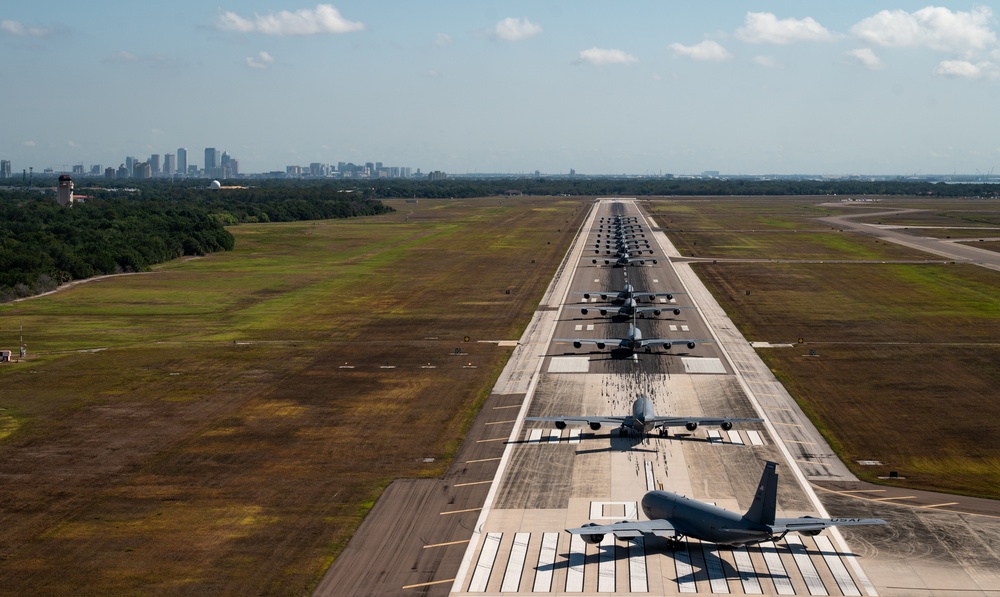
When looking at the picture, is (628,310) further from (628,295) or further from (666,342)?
(666,342)

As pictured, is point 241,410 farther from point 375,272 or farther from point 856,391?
point 375,272

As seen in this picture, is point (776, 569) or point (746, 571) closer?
point (746, 571)

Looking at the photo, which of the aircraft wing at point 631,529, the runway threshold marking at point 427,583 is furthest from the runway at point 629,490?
the aircraft wing at point 631,529

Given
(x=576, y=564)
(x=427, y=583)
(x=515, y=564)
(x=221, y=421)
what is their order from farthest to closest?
(x=221, y=421) → (x=515, y=564) → (x=576, y=564) → (x=427, y=583)

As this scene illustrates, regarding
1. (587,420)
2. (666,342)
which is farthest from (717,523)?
(666,342)

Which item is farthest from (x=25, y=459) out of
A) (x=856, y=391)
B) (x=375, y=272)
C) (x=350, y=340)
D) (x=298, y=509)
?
(x=375, y=272)

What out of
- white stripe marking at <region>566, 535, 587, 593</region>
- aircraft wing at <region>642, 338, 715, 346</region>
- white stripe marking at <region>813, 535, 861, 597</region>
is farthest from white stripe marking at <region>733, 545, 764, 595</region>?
aircraft wing at <region>642, 338, 715, 346</region>

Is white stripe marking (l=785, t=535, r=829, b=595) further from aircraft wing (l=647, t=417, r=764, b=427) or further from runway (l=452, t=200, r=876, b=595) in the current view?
aircraft wing (l=647, t=417, r=764, b=427)

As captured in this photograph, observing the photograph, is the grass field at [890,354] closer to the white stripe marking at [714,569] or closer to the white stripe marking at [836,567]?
the white stripe marking at [836,567]
